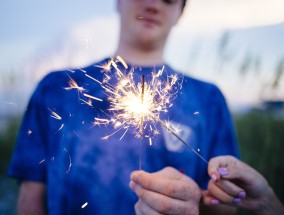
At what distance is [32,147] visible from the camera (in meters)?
1.09

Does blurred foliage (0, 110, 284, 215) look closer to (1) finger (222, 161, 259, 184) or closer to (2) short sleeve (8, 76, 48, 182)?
(2) short sleeve (8, 76, 48, 182)

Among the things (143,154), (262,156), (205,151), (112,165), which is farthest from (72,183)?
(262,156)

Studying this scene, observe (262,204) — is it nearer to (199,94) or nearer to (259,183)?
(259,183)

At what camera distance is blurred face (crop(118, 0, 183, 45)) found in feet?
3.66

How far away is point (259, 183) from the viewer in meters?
1.06

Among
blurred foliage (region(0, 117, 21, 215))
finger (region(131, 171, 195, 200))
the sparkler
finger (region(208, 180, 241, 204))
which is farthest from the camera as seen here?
blurred foliage (region(0, 117, 21, 215))

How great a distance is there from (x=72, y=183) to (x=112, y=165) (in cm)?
14

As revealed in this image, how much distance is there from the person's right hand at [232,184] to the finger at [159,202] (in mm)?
132

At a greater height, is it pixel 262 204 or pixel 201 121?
pixel 201 121

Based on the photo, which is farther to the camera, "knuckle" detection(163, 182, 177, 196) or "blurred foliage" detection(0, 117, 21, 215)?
"blurred foliage" detection(0, 117, 21, 215)

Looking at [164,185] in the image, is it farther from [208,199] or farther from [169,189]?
[208,199]

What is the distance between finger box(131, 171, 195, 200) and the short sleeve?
380 mm

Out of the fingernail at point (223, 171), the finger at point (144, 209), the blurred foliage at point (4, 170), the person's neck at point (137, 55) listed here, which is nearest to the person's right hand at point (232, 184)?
the fingernail at point (223, 171)

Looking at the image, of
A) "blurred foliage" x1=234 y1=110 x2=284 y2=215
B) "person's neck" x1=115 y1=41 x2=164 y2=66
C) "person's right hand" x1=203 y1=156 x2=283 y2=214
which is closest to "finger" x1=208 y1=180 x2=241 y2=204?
"person's right hand" x1=203 y1=156 x2=283 y2=214
